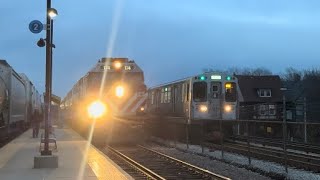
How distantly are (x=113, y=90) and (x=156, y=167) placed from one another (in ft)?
28.9

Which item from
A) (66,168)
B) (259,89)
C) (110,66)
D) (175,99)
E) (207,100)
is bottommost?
(66,168)

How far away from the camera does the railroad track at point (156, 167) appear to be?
46.3 ft

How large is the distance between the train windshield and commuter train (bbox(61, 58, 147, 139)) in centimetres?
280

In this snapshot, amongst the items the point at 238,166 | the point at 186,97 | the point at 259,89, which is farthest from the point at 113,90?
the point at 259,89

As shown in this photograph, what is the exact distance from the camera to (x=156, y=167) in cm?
1658

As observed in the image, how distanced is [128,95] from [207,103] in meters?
4.69

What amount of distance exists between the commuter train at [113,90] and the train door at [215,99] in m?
3.92

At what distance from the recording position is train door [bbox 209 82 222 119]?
2728 cm

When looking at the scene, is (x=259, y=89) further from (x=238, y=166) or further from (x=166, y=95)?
(x=238, y=166)

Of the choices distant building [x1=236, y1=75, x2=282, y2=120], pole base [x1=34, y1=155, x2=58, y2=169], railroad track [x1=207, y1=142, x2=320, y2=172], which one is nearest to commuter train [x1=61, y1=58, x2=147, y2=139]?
railroad track [x1=207, y1=142, x2=320, y2=172]

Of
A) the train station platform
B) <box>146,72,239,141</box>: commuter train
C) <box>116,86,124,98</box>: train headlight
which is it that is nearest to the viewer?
the train station platform

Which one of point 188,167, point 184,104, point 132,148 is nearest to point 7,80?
point 132,148

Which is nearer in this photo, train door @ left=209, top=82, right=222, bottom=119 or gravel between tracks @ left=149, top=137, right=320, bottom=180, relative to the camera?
gravel between tracks @ left=149, top=137, right=320, bottom=180

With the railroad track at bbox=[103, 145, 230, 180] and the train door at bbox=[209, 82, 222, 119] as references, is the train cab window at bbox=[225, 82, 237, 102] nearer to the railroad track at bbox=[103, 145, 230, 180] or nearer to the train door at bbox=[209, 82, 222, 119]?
the train door at bbox=[209, 82, 222, 119]
